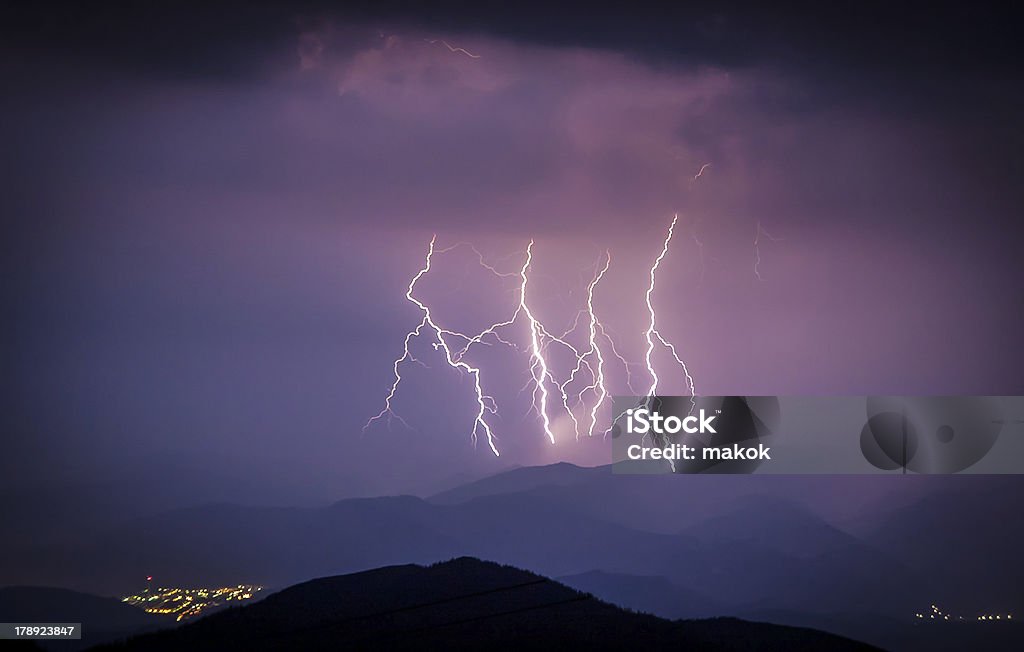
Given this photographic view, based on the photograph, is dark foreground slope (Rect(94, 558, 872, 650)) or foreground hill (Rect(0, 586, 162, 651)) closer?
dark foreground slope (Rect(94, 558, 872, 650))

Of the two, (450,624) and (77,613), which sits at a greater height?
(77,613)

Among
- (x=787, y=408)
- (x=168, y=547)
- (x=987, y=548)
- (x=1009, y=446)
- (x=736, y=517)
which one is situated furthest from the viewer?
(x=736, y=517)

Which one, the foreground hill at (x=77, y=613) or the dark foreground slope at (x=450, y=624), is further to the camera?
the foreground hill at (x=77, y=613)

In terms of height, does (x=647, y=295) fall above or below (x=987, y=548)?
above

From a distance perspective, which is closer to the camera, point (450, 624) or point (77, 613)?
point (450, 624)

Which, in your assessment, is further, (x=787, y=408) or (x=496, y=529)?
(x=496, y=529)

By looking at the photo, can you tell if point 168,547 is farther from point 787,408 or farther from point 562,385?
point 787,408

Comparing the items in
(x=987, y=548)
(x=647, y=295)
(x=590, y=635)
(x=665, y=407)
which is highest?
(x=647, y=295)

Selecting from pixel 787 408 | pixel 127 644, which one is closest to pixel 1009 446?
pixel 787 408
